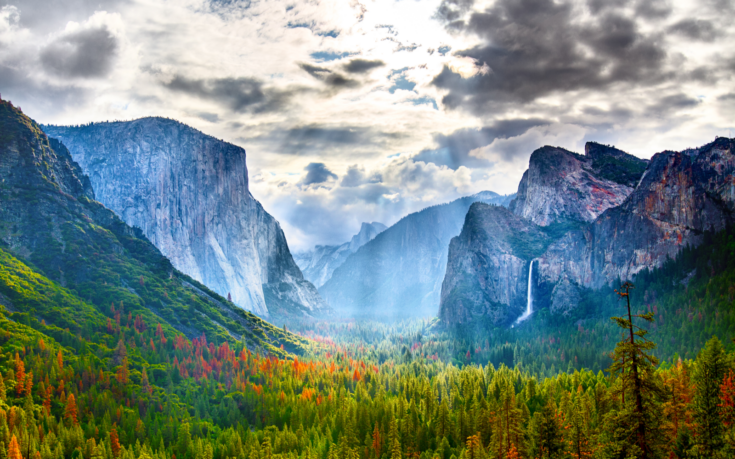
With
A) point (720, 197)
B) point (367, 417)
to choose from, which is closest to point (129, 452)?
point (367, 417)

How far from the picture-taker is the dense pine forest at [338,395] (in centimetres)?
5078

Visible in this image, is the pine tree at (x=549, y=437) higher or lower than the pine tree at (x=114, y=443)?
higher

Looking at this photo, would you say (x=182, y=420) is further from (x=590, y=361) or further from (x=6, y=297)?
(x=590, y=361)

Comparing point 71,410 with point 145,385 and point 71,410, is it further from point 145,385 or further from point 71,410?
point 145,385

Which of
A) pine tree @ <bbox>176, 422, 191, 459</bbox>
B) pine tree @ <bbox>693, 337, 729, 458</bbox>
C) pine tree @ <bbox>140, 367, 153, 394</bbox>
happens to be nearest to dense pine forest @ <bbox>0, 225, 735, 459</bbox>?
pine tree @ <bbox>693, 337, 729, 458</bbox>

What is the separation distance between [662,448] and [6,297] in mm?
187529

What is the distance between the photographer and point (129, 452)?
98.4m

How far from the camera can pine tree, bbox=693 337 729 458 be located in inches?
1877

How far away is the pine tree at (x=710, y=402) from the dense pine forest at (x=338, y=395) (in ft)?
0.41

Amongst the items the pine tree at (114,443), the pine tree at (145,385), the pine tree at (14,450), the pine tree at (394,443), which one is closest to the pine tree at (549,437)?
the pine tree at (394,443)

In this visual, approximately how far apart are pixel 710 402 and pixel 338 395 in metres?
112

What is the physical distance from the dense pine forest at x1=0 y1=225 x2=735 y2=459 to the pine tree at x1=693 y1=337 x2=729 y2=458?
0.12 m

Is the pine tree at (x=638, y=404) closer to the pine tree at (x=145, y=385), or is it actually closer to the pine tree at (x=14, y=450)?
the pine tree at (x=14, y=450)

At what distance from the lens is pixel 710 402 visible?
49.1 metres
